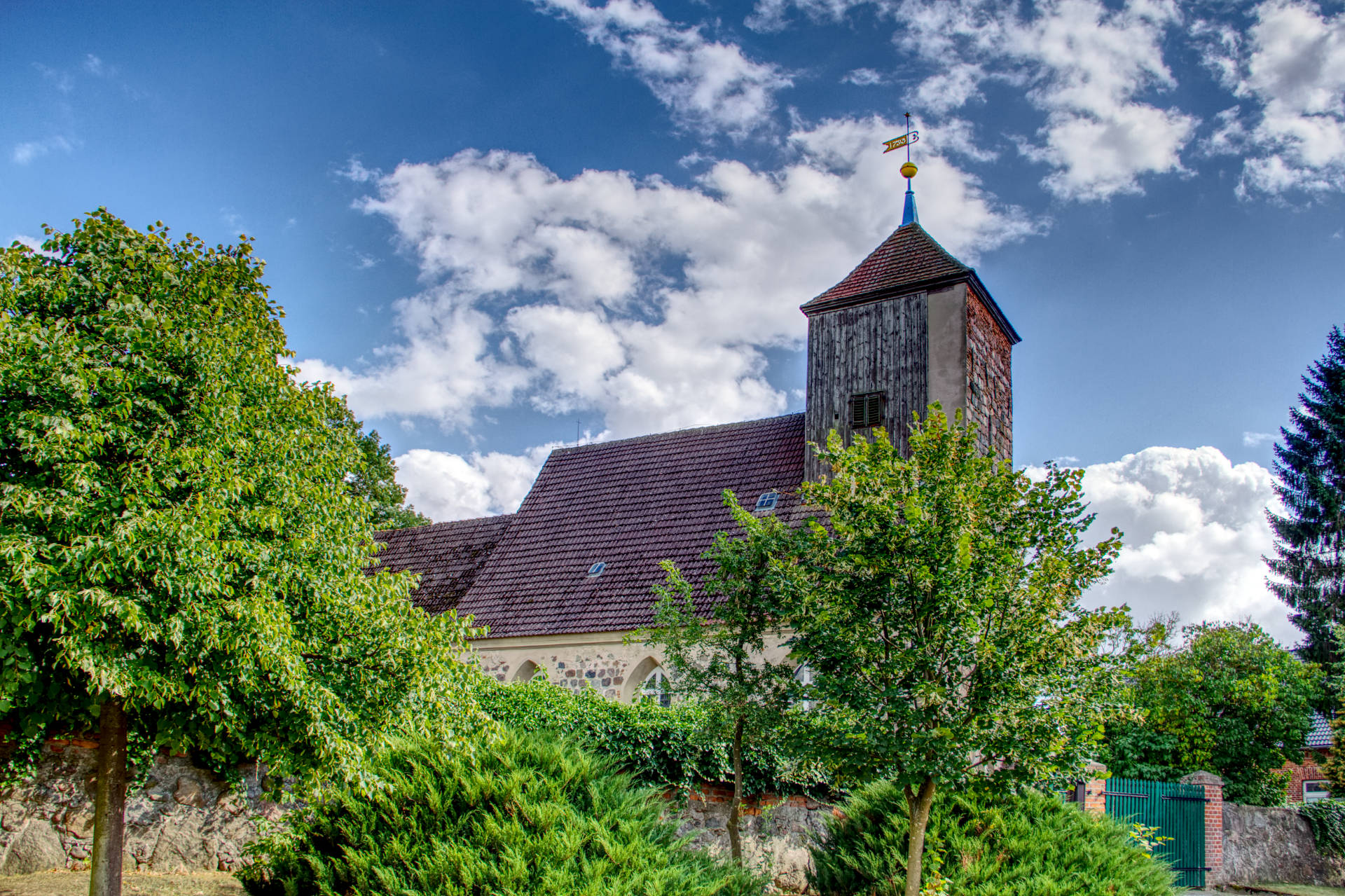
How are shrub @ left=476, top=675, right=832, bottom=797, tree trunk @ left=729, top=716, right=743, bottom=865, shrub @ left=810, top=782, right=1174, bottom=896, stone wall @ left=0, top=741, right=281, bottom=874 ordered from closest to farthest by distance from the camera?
shrub @ left=810, top=782, right=1174, bottom=896 → stone wall @ left=0, top=741, right=281, bottom=874 → tree trunk @ left=729, top=716, right=743, bottom=865 → shrub @ left=476, top=675, right=832, bottom=797

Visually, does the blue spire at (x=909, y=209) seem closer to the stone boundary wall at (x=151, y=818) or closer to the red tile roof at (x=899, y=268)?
the red tile roof at (x=899, y=268)

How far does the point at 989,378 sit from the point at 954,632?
493 inches

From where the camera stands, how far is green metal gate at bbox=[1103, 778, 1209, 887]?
15.3m

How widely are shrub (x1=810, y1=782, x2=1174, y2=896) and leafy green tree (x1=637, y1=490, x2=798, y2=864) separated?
1.24 meters

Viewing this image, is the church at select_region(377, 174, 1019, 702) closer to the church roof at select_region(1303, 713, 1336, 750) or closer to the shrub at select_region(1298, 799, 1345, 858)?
the shrub at select_region(1298, 799, 1345, 858)

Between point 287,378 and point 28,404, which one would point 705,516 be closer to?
point 287,378

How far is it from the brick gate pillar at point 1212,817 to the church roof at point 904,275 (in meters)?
9.57

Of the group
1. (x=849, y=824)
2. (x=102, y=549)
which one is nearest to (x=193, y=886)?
(x=102, y=549)

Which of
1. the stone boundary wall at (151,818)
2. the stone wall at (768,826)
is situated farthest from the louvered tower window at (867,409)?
the stone boundary wall at (151,818)

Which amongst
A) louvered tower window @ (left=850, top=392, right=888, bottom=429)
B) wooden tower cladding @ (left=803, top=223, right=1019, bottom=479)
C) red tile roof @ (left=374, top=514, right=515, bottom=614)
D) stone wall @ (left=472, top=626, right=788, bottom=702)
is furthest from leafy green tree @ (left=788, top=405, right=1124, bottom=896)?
red tile roof @ (left=374, top=514, right=515, bottom=614)

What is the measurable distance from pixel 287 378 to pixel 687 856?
205 inches

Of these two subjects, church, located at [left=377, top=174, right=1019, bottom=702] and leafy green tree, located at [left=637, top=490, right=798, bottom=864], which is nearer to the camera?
leafy green tree, located at [left=637, top=490, right=798, bottom=864]

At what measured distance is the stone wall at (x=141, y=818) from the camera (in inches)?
350

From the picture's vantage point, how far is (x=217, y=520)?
6.73m
